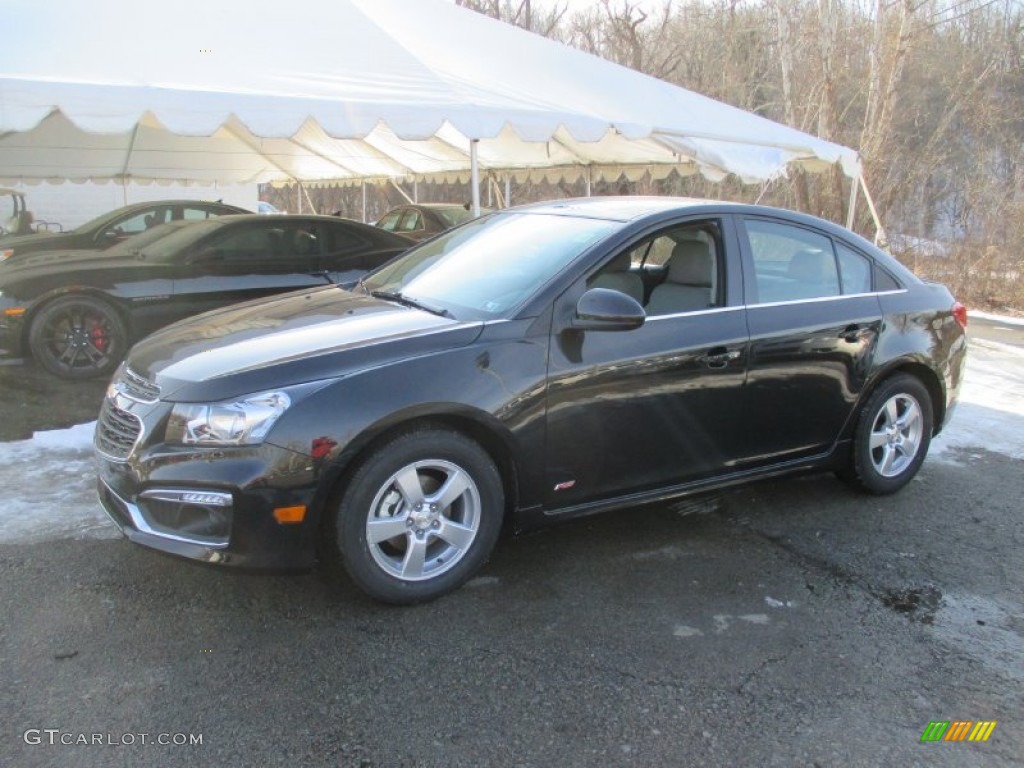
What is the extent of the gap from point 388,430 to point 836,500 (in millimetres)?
2838

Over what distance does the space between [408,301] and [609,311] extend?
105 centimetres

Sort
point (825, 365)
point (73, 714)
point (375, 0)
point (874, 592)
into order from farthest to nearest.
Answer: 1. point (375, 0)
2. point (825, 365)
3. point (874, 592)
4. point (73, 714)

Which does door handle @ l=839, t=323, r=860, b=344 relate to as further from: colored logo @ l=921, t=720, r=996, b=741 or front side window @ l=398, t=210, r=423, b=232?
front side window @ l=398, t=210, r=423, b=232

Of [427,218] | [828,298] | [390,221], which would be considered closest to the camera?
[828,298]

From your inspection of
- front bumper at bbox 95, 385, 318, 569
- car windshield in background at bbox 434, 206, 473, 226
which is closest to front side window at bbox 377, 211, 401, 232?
car windshield in background at bbox 434, 206, 473, 226

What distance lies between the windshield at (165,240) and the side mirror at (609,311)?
555 centimetres

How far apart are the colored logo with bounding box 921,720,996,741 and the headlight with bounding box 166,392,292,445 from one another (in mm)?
2441

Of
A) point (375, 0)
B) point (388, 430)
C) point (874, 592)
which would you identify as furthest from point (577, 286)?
point (375, 0)

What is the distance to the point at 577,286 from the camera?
3.52 meters

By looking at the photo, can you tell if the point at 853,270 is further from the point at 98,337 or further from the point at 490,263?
the point at 98,337

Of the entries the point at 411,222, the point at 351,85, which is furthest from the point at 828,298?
the point at 411,222

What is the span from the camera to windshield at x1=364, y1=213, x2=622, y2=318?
11.8 ft

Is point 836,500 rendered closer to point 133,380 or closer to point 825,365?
point 825,365

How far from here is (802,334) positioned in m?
4.07
